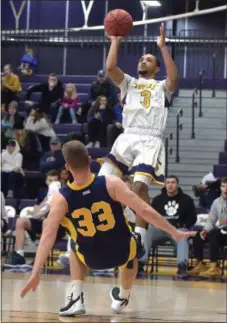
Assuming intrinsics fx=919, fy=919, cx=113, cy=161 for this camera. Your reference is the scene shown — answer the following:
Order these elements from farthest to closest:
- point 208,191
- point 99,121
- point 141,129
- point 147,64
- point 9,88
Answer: point 9,88, point 99,121, point 208,191, point 141,129, point 147,64

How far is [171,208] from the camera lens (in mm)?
14914

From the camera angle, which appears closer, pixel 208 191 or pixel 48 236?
pixel 48 236

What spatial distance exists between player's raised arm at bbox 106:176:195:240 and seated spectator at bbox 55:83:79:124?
12.7 m

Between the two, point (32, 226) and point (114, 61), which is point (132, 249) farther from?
point (32, 226)

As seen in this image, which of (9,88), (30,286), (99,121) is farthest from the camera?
(9,88)

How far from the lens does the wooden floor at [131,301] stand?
384 inches

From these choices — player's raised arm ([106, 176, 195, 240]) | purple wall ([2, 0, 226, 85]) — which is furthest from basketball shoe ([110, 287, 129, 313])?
purple wall ([2, 0, 226, 85])

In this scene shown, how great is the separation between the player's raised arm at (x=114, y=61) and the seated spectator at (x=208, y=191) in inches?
300

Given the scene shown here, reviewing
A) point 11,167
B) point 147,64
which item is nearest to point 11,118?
point 11,167

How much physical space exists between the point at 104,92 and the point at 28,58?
4.86 m

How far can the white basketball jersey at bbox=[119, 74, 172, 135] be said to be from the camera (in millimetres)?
9711

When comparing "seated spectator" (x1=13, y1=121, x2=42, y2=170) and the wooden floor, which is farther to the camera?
"seated spectator" (x1=13, y1=121, x2=42, y2=170)

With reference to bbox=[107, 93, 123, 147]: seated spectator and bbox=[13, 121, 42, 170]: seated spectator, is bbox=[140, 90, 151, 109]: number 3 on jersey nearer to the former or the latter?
bbox=[107, 93, 123, 147]: seated spectator

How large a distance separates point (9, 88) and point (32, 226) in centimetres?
654
